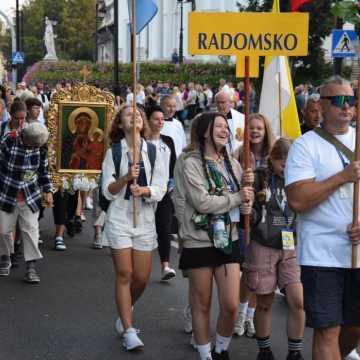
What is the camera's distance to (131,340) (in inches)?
235

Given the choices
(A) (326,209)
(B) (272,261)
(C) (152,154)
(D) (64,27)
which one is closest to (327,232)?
(A) (326,209)

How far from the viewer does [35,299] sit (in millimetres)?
7488

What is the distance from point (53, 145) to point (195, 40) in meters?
4.39

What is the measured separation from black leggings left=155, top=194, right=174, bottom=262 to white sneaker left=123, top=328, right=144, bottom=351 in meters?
2.24

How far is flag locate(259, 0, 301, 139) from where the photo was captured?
28.0 ft

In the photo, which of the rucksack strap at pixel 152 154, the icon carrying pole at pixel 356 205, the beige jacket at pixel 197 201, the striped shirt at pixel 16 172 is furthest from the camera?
the striped shirt at pixel 16 172

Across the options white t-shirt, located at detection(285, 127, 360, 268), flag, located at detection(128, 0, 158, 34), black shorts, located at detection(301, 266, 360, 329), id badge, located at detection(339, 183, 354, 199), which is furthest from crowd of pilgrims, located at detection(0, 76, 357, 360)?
flag, located at detection(128, 0, 158, 34)

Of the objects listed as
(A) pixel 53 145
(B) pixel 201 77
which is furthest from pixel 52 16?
(A) pixel 53 145

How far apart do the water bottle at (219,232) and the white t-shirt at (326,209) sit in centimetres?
86

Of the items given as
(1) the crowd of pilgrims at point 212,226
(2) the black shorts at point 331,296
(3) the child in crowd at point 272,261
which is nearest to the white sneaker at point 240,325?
(1) the crowd of pilgrims at point 212,226

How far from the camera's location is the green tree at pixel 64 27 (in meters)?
81.9

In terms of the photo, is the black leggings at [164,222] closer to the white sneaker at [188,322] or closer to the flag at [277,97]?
the flag at [277,97]

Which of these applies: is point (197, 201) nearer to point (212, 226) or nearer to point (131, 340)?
point (212, 226)

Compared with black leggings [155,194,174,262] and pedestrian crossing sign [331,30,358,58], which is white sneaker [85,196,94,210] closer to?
black leggings [155,194,174,262]
